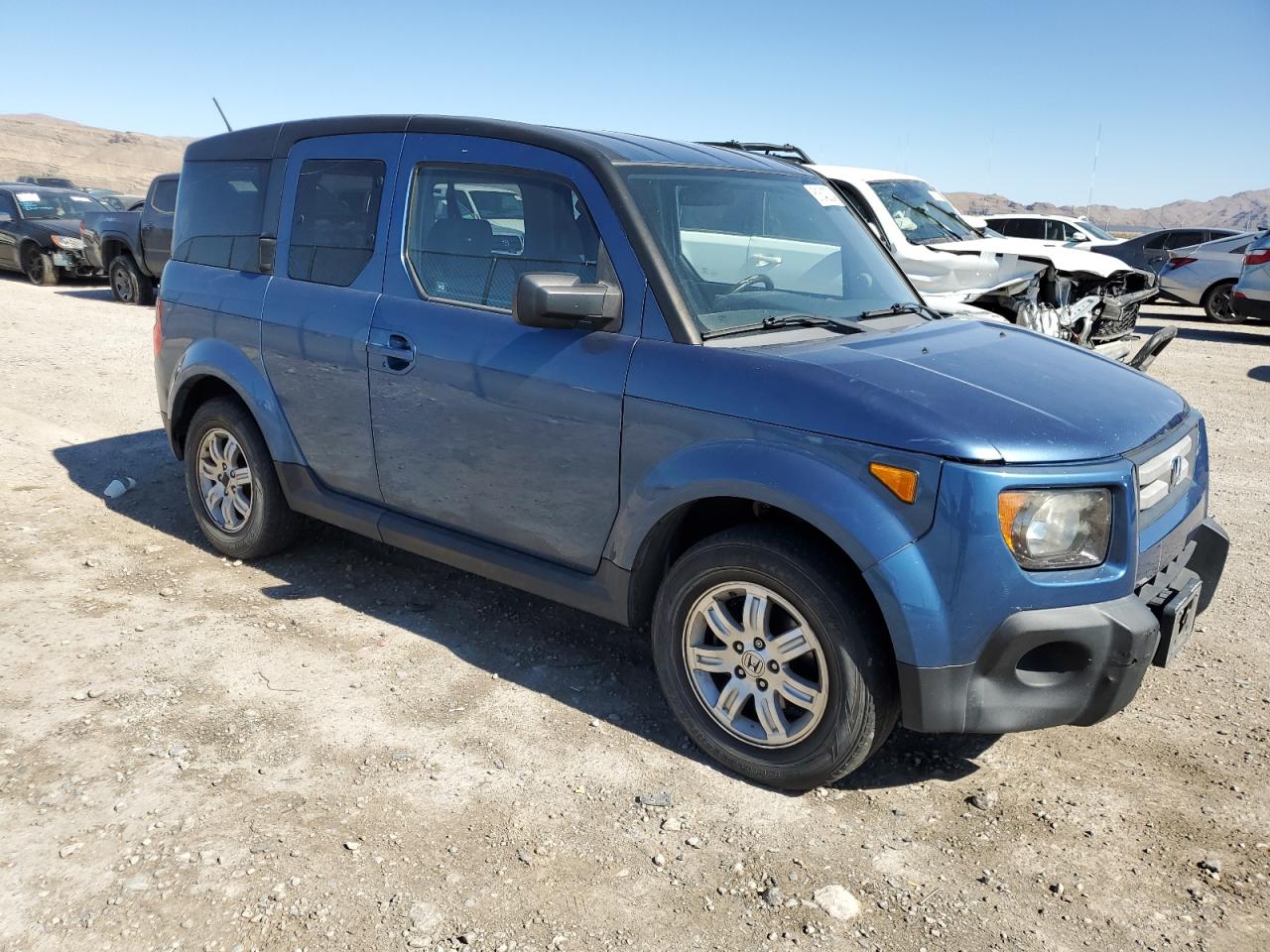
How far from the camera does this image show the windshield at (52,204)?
1800 centimetres

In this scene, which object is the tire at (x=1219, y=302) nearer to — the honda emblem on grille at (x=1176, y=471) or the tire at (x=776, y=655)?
the honda emblem on grille at (x=1176, y=471)

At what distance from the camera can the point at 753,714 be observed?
3.41 meters

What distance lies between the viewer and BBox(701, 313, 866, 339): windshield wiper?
3455 mm

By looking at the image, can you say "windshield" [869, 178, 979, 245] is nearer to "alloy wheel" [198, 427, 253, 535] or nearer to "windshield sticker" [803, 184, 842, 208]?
"windshield sticker" [803, 184, 842, 208]

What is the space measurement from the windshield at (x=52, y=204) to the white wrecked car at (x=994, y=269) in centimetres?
1461

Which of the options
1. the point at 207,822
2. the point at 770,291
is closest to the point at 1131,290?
the point at 770,291

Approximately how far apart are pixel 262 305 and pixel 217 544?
1289mm

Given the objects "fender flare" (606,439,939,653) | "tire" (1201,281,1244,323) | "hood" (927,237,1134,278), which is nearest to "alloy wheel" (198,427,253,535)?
"fender flare" (606,439,939,653)

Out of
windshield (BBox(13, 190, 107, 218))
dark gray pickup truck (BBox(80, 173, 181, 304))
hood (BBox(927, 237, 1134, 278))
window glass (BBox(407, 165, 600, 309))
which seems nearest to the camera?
window glass (BBox(407, 165, 600, 309))

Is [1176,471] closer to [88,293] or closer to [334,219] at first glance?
[334,219]

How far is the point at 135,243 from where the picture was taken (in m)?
15.2

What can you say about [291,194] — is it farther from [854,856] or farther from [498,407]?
[854,856]

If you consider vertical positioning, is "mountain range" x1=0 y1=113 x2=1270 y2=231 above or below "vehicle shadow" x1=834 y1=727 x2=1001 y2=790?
above

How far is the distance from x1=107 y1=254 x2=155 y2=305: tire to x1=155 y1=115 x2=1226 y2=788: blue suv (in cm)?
1207
